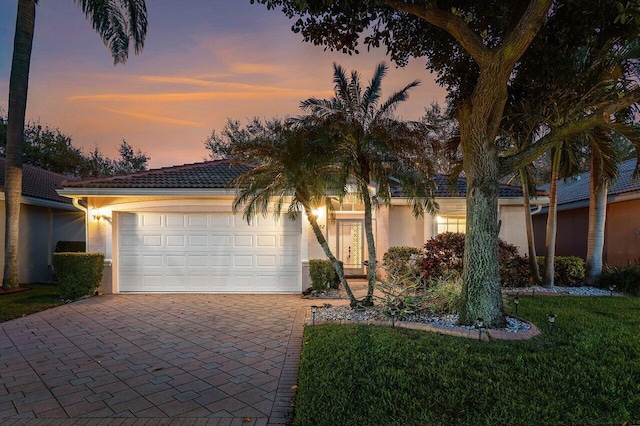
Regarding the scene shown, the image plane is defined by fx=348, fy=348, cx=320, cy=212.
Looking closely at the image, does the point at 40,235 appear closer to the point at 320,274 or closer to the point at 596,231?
the point at 320,274

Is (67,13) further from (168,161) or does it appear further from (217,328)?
(168,161)

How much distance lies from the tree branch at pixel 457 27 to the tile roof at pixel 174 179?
6440mm

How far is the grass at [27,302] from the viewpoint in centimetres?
798

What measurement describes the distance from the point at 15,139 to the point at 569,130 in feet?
47.0

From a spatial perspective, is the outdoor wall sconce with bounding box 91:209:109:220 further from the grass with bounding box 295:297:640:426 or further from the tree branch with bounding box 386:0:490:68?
the tree branch with bounding box 386:0:490:68

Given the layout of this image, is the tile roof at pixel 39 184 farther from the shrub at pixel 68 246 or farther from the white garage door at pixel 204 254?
the white garage door at pixel 204 254

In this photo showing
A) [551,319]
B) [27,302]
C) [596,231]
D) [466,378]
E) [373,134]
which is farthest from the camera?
[596,231]

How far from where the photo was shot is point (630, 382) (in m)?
3.89

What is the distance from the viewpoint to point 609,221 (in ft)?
44.2

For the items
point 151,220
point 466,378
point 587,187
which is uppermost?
point 587,187

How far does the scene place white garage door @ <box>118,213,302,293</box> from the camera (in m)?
10.4

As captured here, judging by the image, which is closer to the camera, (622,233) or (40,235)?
(622,233)

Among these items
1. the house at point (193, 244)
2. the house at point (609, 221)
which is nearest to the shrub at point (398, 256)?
the house at point (193, 244)

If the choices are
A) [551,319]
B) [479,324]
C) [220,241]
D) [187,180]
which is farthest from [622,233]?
[187,180]
